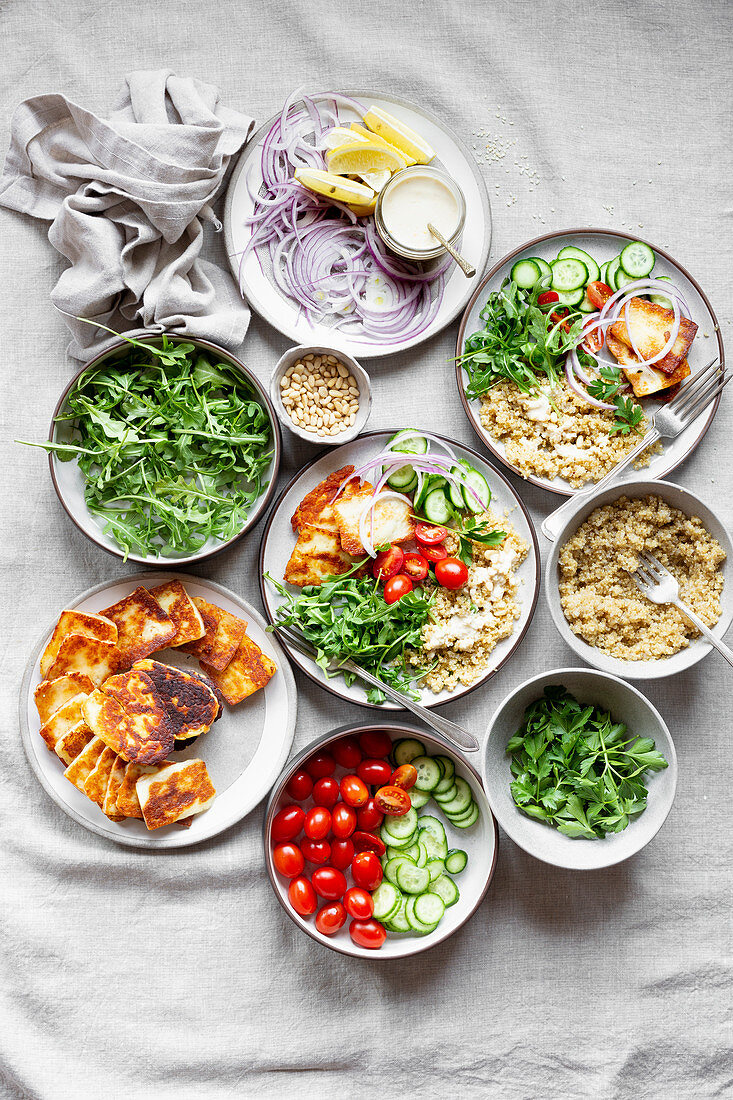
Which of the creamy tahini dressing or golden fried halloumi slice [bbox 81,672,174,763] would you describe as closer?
golden fried halloumi slice [bbox 81,672,174,763]

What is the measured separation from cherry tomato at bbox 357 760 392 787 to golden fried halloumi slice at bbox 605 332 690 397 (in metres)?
1.63

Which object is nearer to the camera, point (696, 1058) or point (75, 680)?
point (75, 680)

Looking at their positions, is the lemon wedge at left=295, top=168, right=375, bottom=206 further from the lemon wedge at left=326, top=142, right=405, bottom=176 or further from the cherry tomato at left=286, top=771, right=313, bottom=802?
the cherry tomato at left=286, top=771, right=313, bottom=802

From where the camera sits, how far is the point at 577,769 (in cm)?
259

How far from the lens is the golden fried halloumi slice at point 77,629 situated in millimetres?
2639

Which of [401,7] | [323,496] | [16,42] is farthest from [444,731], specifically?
[16,42]

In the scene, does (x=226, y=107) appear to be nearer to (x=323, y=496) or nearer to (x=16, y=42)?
(x=16, y=42)

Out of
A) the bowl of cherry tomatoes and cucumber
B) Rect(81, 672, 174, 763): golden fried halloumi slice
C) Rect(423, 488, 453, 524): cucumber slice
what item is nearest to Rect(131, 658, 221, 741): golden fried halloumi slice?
Rect(81, 672, 174, 763): golden fried halloumi slice

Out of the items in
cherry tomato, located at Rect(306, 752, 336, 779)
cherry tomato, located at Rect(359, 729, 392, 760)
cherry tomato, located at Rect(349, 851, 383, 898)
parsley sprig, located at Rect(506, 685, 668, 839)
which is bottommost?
cherry tomato, located at Rect(349, 851, 383, 898)

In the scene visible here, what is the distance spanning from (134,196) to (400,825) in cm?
241

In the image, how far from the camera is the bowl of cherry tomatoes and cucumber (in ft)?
8.73

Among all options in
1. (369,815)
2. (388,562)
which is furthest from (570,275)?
(369,815)

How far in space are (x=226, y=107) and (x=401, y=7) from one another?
76 cm

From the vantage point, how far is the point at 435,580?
2.74 m
